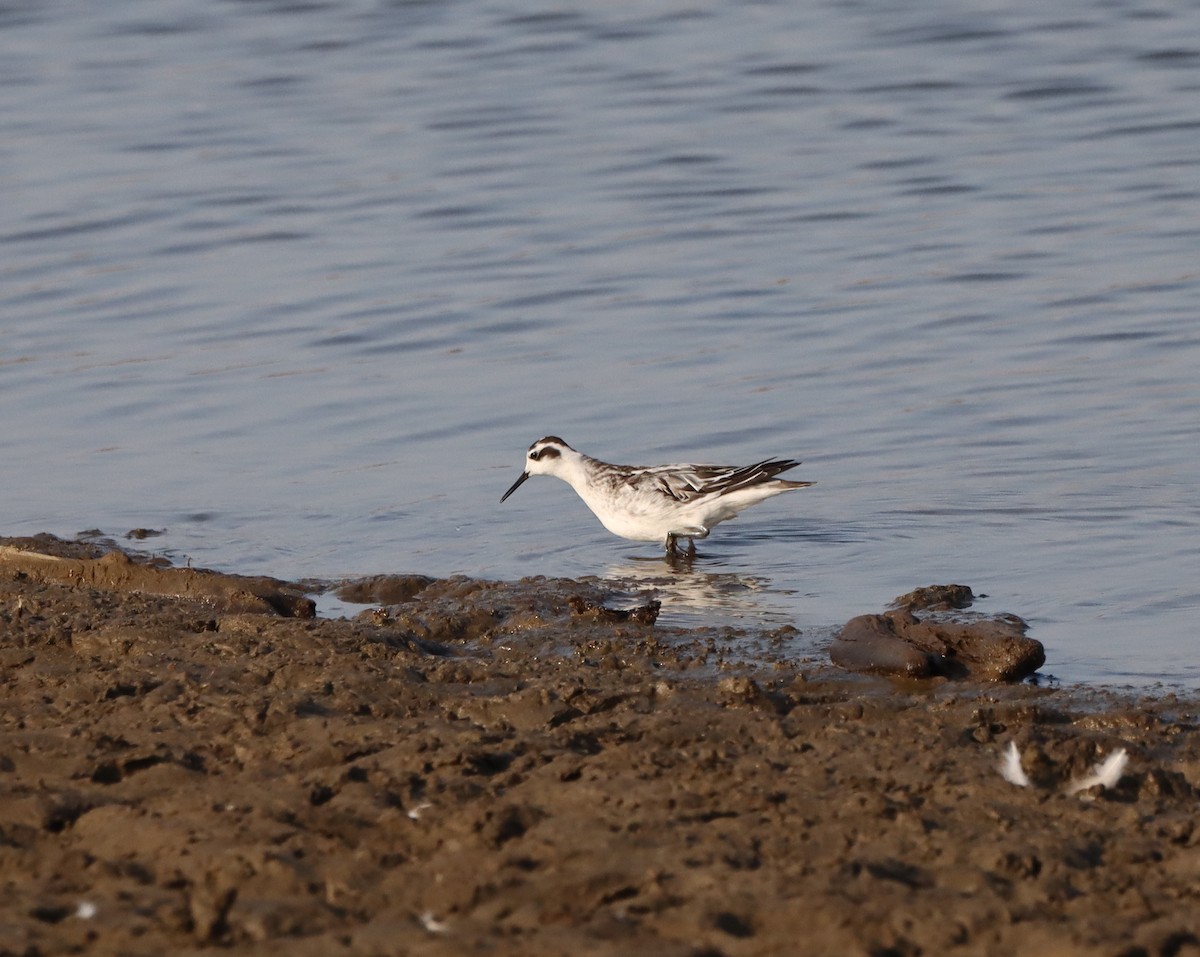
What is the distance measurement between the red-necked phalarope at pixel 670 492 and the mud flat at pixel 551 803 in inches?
119

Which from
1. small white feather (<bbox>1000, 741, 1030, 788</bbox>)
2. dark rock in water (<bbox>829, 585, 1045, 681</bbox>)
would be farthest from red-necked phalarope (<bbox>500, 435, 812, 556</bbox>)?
small white feather (<bbox>1000, 741, 1030, 788</bbox>)

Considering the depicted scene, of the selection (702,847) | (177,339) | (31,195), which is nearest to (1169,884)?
(702,847)

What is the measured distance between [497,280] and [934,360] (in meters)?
4.27

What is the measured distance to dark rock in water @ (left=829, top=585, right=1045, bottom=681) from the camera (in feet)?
24.0

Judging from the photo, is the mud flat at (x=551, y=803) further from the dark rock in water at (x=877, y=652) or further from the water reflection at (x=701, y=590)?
the water reflection at (x=701, y=590)

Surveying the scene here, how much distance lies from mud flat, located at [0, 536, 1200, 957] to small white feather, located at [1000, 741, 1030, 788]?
0.05m

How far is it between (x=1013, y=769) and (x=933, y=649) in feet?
5.72

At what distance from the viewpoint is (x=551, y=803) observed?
17.2 ft

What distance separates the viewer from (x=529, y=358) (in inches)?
552

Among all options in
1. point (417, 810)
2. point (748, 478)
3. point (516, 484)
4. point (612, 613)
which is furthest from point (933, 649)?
point (516, 484)

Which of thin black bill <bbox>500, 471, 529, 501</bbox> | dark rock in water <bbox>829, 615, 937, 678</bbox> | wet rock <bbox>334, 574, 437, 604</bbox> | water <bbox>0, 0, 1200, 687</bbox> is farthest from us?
thin black bill <bbox>500, 471, 529, 501</bbox>

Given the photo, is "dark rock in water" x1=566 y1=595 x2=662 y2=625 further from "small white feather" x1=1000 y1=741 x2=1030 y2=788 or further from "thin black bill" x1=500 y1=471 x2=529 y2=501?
"thin black bill" x1=500 y1=471 x2=529 y2=501

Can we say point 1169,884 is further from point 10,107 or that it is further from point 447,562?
point 10,107

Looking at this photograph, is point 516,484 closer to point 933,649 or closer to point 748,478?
point 748,478
